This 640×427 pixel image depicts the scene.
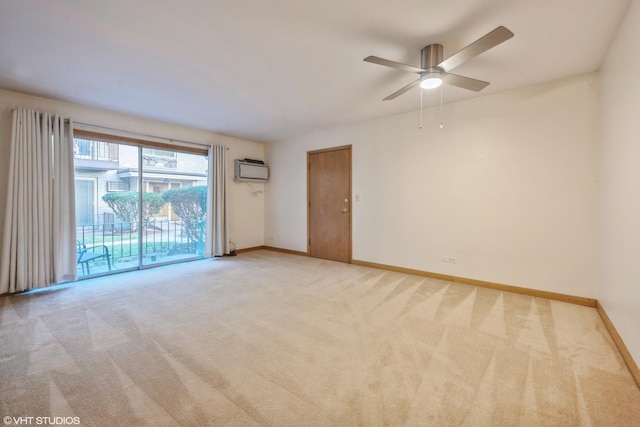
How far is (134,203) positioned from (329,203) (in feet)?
10.5

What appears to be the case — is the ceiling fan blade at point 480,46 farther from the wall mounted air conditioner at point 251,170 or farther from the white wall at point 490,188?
the wall mounted air conditioner at point 251,170

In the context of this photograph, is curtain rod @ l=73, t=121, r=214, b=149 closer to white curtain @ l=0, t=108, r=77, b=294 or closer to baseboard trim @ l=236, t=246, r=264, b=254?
white curtain @ l=0, t=108, r=77, b=294

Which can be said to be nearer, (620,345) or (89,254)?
(620,345)

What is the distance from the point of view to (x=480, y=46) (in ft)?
5.88

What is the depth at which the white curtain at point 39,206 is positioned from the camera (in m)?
3.05

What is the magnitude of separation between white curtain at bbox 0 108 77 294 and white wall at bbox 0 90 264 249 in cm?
18

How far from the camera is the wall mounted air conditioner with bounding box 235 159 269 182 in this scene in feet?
17.5

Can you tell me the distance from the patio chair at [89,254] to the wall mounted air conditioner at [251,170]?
2484 millimetres

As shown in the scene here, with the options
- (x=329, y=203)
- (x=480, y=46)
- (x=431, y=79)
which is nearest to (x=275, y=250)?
(x=329, y=203)

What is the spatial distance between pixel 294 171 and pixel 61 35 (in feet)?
12.3

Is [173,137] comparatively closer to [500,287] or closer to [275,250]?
[275,250]

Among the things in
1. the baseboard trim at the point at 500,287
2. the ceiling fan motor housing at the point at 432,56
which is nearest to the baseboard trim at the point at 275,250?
the baseboard trim at the point at 500,287

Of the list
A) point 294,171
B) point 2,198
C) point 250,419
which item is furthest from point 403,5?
point 2,198

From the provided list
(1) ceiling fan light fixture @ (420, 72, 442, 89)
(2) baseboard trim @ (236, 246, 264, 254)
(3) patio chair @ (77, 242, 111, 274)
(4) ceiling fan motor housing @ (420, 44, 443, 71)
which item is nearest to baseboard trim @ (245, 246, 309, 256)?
(2) baseboard trim @ (236, 246, 264, 254)
